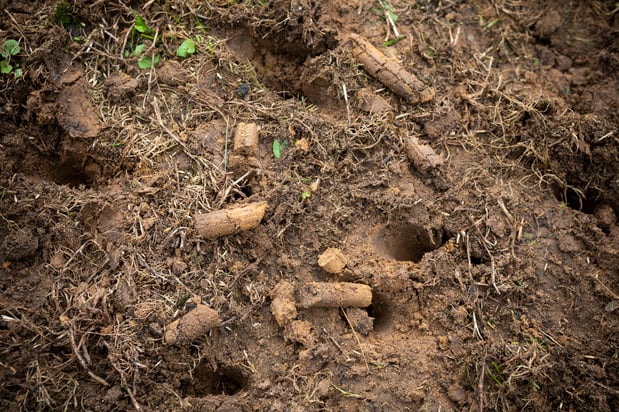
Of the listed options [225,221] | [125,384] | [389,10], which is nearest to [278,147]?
[225,221]

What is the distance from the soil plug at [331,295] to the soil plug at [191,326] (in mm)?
416

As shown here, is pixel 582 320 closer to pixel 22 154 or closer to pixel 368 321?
pixel 368 321

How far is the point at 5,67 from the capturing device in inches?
107

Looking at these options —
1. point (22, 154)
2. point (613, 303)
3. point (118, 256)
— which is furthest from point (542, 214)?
point (22, 154)

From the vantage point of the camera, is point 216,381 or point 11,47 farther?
point 11,47

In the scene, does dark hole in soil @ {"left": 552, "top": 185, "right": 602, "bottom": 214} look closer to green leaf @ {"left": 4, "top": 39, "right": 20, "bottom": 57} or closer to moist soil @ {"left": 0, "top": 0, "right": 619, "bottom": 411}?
moist soil @ {"left": 0, "top": 0, "right": 619, "bottom": 411}

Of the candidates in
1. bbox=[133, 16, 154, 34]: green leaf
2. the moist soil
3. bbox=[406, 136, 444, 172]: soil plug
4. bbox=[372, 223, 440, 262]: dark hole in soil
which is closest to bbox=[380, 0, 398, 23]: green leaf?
the moist soil

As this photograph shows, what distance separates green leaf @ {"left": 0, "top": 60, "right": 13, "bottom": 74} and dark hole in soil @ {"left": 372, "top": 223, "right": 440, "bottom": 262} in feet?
6.70

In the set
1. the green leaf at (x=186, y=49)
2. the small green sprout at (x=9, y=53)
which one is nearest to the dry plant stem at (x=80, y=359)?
the small green sprout at (x=9, y=53)

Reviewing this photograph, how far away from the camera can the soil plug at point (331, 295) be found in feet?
8.13

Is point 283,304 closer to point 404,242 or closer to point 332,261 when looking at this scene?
point 332,261

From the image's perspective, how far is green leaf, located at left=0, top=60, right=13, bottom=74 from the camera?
106 inches

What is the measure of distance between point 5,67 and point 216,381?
190 cm

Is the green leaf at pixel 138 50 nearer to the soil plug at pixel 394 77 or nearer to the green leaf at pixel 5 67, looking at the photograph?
the green leaf at pixel 5 67
